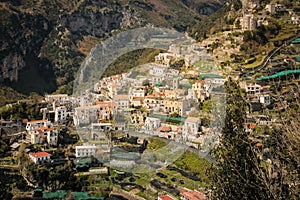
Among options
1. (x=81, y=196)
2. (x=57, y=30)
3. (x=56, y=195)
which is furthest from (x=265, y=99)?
(x=57, y=30)

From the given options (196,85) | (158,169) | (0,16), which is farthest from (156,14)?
(158,169)

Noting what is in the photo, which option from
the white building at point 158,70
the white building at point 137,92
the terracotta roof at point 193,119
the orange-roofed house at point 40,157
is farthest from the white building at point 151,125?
the white building at point 158,70

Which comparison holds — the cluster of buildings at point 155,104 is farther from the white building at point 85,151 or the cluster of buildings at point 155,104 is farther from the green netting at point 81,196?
the green netting at point 81,196

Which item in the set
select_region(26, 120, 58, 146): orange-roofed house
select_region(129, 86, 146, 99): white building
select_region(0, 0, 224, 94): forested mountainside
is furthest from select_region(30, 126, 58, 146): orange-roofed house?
select_region(0, 0, 224, 94): forested mountainside

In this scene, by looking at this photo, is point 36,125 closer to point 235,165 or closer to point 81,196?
point 81,196

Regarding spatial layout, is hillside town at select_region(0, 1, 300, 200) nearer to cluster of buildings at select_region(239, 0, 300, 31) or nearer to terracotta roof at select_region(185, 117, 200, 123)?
terracotta roof at select_region(185, 117, 200, 123)
